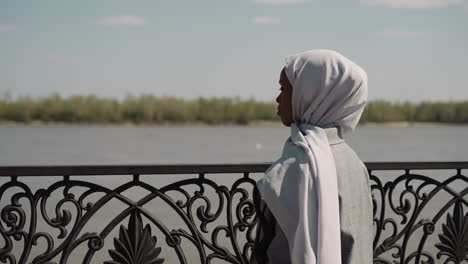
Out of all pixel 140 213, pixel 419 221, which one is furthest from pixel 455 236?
pixel 140 213

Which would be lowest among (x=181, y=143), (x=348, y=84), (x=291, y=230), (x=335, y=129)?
(x=181, y=143)

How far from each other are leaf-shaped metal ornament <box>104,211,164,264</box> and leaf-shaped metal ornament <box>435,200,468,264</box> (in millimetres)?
1655

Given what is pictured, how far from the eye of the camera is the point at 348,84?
209 centimetres

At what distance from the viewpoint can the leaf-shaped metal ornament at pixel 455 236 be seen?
3.85 meters

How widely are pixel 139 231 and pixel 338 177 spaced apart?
1.50 metres

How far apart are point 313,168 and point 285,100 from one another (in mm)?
263

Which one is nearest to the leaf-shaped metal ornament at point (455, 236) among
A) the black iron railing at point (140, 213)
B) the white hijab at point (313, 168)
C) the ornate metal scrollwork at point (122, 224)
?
the black iron railing at point (140, 213)

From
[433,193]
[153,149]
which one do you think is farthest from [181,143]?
[433,193]

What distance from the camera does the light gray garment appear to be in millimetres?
2160

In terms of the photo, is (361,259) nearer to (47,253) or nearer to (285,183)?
(285,183)

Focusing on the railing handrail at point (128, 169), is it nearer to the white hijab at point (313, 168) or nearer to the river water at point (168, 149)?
the white hijab at point (313, 168)

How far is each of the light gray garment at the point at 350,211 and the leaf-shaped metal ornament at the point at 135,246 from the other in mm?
1327

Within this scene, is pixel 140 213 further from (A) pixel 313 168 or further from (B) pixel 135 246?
(A) pixel 313 168

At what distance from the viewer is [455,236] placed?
3.87 m
